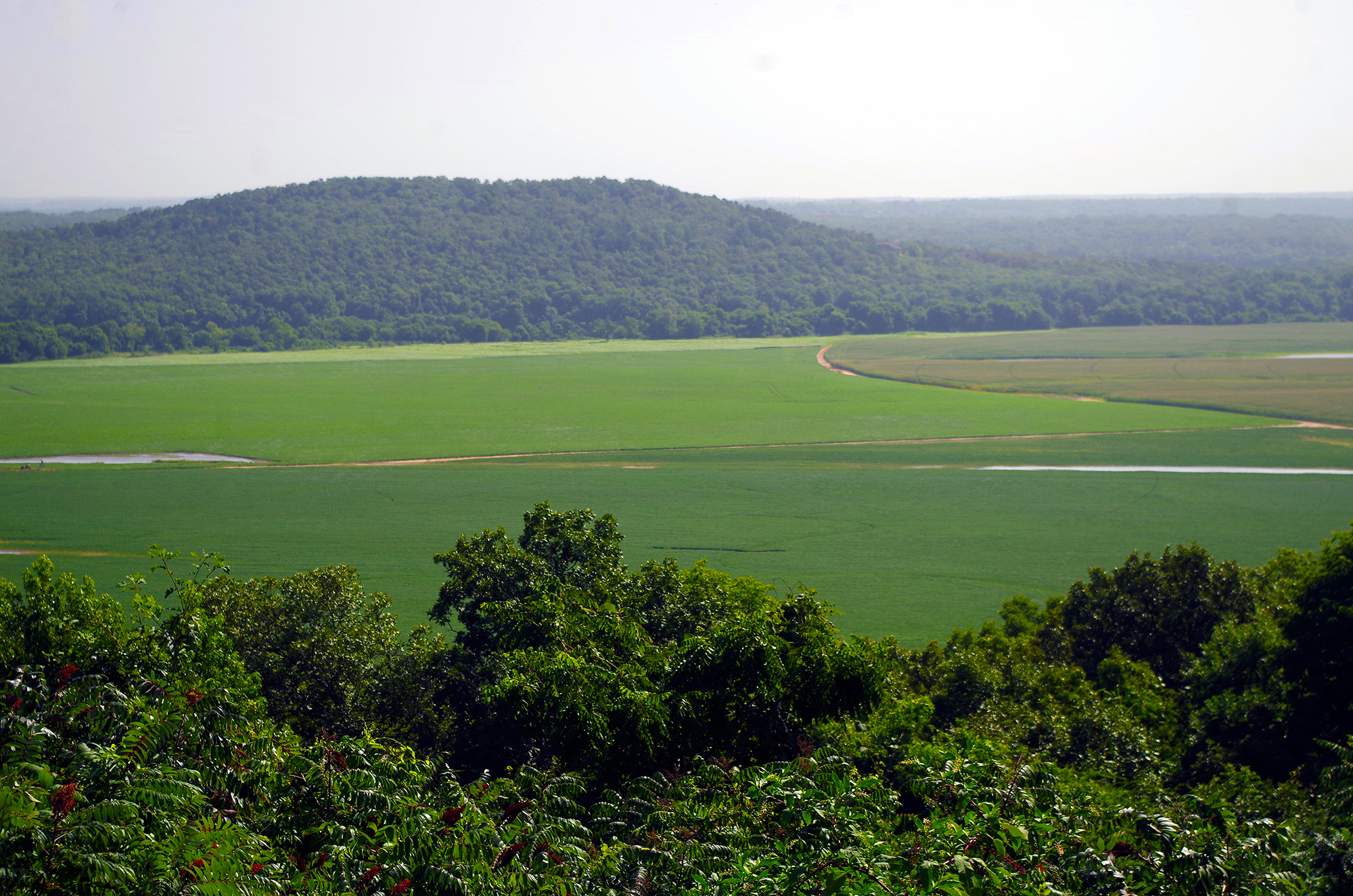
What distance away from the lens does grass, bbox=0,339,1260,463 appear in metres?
72.4

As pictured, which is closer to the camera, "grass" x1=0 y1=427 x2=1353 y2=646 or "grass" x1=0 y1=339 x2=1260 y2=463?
"grass" x1=0 y1=427 x2=1353 y2=646

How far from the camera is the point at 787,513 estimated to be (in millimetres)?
51156

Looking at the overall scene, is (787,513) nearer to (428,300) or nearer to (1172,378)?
(1172,378)

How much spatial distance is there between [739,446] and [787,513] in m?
20.4

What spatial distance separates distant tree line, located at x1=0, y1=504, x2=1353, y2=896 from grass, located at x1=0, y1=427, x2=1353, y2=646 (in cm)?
1262

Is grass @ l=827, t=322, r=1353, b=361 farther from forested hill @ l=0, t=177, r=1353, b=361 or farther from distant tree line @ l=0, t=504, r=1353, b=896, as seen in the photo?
distant tree line @ l=0, t=504, r=1353, b=896

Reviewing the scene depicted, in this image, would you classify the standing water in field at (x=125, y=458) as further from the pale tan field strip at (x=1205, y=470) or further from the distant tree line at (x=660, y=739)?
the pale tan field strip at (x=1205, y=470)

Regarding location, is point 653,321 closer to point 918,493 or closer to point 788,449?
point 788,449

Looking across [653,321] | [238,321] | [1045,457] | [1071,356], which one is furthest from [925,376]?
[238,321]

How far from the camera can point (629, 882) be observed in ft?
28.6

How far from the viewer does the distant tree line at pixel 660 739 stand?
8195 mm

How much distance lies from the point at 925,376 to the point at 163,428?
2915 inches

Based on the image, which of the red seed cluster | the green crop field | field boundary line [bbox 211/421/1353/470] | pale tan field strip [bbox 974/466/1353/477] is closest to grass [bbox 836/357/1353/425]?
the green crop field

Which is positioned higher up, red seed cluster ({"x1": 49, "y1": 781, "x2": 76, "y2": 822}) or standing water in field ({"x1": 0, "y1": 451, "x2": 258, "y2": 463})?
red seed cluster ({"x1": 49, "y1": 781, "x2": 76, "y2": 822})
